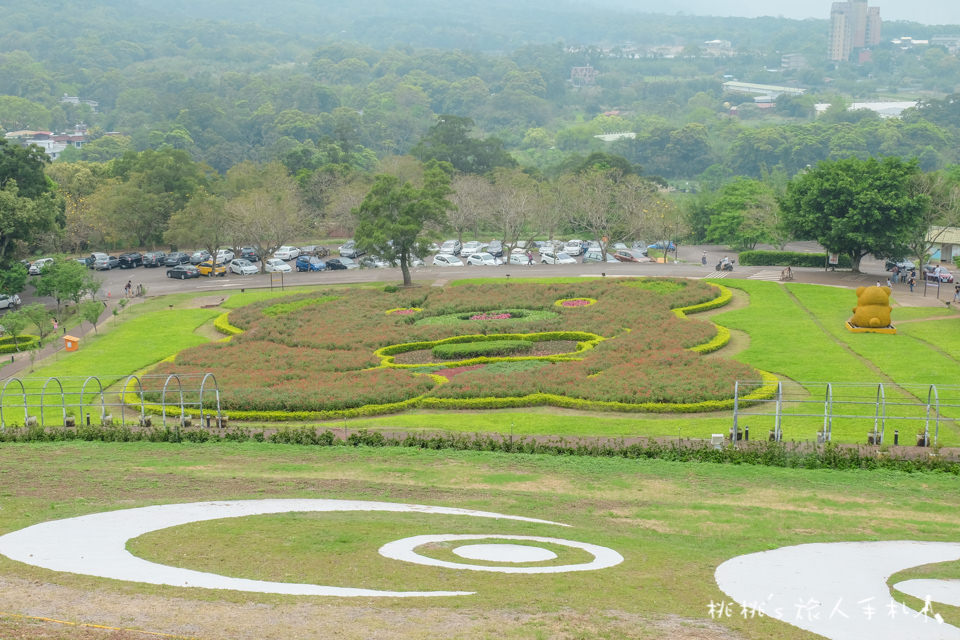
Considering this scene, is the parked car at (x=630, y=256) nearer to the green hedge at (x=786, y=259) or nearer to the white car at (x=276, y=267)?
the green hedge at (x=786, y=259)

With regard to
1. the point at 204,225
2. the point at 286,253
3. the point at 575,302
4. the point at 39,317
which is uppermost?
the point at 204,225

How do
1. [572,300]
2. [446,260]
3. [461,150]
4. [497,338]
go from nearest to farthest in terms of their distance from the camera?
[497,338] → [572,300] → [446,260] → [461,150]

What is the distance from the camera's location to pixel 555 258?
77.4 meters

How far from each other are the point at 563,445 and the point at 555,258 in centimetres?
4679

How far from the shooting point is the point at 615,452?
30.8 meters

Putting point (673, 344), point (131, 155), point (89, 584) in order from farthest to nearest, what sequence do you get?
point (131, 155)
point (673, 344)
point (89, 584)

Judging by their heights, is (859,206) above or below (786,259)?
above

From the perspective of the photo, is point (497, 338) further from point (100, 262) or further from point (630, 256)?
point (100, 262)

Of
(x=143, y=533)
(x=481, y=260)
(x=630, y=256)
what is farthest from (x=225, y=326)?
(x=630, y=256)

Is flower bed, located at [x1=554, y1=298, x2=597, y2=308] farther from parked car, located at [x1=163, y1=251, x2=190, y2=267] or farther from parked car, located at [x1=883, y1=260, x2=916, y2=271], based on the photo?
parked car, located at [x1=163, y1=251, x2=190, y2=267]

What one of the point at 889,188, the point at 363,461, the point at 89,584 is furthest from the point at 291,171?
the point at 89,584

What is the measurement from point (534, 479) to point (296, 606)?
12.2 m

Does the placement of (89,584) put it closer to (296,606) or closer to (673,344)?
(296,606)

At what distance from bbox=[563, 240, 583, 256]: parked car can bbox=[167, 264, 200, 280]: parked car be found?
31223 mm
